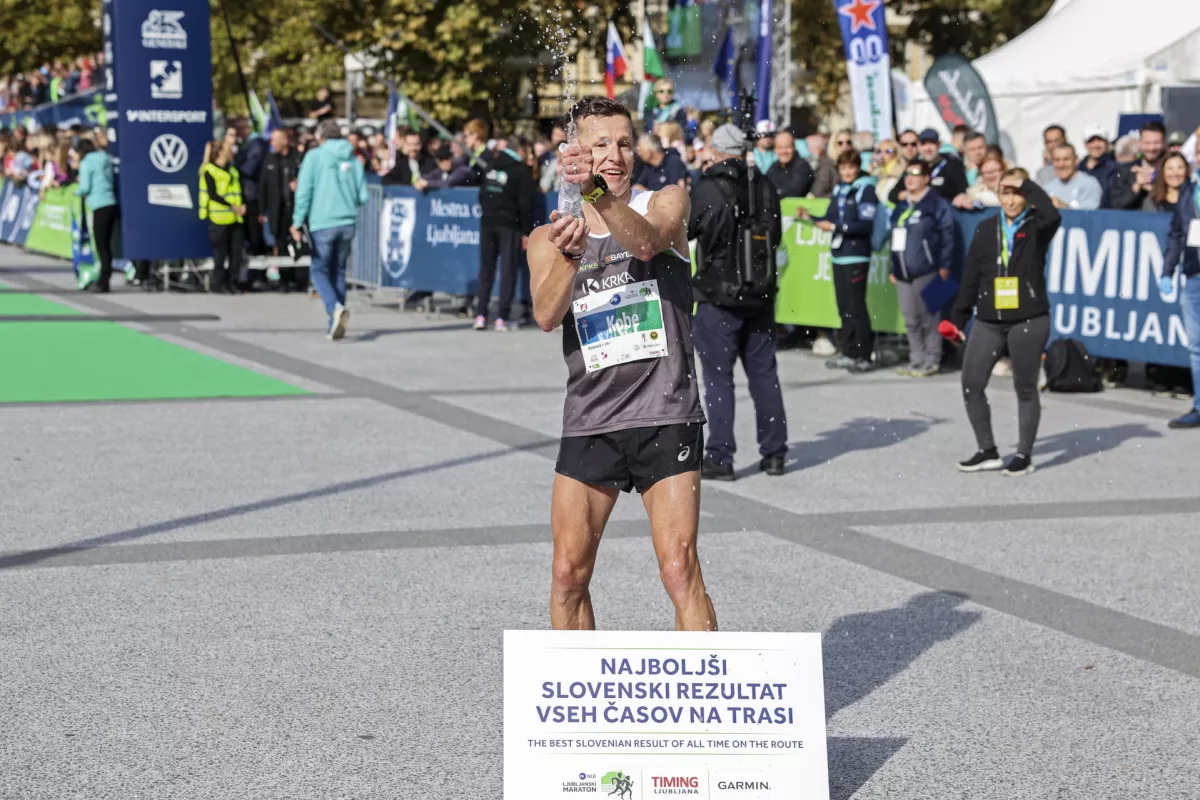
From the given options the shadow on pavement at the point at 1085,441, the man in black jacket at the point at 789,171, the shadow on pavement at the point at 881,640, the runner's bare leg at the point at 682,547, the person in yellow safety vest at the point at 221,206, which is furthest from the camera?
the person in yellow safety vest at the point at 221,206

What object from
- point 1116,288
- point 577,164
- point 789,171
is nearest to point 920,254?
point 1116,288

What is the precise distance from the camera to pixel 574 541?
15.4ft

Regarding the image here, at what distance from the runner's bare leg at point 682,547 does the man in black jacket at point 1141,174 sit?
10.4m

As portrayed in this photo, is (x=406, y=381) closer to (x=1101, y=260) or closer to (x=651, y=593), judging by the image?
(x=1101, y=260)

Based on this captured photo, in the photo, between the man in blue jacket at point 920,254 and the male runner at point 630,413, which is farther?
the man in blue jacket at point 920,254

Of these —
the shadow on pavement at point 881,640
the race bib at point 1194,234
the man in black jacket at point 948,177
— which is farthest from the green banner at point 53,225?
the shadow on pavement at point 881,640

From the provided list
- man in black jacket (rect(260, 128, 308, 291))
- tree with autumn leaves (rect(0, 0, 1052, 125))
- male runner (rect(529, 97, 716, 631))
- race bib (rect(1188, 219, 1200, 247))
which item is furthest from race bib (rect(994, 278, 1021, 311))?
tree with autumn leaves (rect(0, 0, 1052, 125))

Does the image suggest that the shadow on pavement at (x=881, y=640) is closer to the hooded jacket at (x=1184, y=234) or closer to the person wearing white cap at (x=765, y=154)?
the hooded jacket at (x=1184, y=234)

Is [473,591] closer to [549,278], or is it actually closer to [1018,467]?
[549,278]

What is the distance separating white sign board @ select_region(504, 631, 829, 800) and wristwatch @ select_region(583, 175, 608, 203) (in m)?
1.05

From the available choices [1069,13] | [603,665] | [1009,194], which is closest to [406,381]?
[1009,194]

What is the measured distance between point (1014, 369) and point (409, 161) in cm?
1220

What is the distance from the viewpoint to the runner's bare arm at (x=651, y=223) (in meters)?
4.23

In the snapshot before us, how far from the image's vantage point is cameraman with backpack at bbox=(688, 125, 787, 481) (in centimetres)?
947
